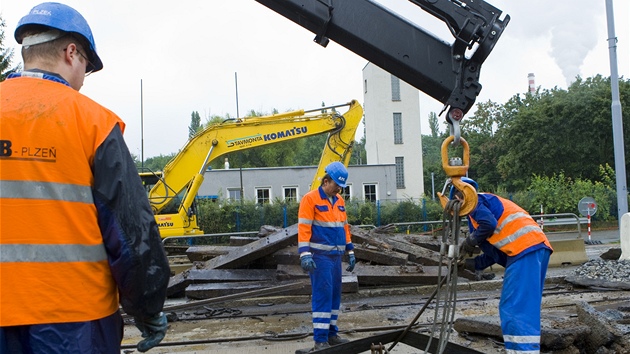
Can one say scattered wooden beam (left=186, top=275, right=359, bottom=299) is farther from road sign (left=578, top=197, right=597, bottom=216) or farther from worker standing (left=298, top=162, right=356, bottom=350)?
road sign (left=578, top=197, right=597, bottom=216)

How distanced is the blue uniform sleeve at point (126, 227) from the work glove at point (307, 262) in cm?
387

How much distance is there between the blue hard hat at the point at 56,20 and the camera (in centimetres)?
224

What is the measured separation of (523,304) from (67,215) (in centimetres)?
360

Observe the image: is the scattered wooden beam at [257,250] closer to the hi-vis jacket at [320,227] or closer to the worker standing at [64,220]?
the hi-vis jacket at [320,227]

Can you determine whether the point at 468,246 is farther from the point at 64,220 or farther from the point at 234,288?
the point at 234,288

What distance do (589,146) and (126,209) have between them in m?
38.7

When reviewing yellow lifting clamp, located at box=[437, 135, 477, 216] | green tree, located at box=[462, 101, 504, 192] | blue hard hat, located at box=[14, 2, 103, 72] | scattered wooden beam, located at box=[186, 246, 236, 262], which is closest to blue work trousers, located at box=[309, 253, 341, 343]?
yellow lifting clamp, located at box=[437, 135, 477, 216]

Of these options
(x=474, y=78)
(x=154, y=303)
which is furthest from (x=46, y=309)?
(x=474, y=78)

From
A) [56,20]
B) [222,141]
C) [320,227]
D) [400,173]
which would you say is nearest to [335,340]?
[320,227]

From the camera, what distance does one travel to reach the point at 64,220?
2082 millimetres

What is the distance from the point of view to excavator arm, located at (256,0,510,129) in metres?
4.37

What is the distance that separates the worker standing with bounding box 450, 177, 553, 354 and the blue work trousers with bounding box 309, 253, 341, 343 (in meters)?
1.89

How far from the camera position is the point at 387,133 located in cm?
3994

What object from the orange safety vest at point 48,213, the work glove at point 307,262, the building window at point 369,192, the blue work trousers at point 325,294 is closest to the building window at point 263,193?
the building window at point 369,192
